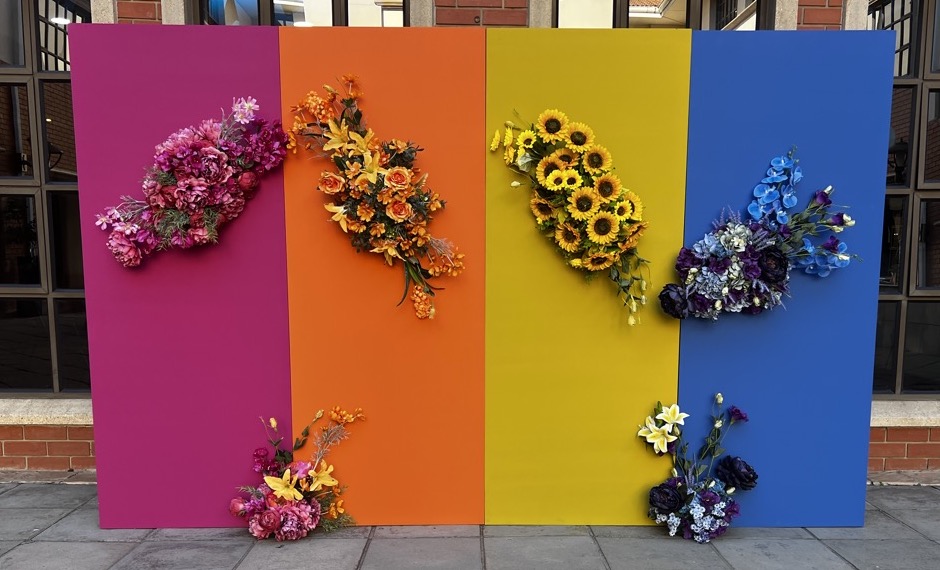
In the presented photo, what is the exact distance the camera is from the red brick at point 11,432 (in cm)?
407

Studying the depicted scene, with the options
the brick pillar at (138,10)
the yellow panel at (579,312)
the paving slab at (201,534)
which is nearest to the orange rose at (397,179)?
the yellow panel at (579,312)

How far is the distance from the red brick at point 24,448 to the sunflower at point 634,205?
4633 mm

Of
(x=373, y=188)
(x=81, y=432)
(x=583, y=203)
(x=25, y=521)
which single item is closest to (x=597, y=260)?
(x=583, y=203)

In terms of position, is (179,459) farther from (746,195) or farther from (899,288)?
(899,288)

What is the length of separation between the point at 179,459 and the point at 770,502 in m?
3.68

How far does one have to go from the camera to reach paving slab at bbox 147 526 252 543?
317cm

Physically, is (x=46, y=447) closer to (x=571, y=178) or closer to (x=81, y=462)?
(x=81, y=462)

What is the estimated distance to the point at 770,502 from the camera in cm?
332

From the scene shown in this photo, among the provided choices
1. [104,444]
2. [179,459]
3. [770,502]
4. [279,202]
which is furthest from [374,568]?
[770,502]

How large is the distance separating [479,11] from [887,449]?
4.59 m

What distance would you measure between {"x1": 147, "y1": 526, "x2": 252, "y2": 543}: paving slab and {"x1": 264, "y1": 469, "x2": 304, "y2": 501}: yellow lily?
34 cm

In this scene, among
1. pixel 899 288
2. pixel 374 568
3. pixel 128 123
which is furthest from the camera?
pixel 899 288

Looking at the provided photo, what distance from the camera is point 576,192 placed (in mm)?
2980

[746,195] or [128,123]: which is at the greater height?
[128,123]
